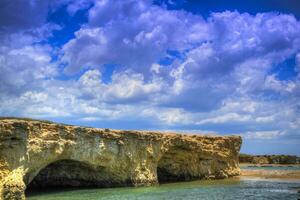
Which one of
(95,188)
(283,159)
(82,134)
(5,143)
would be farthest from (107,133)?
(283,159)

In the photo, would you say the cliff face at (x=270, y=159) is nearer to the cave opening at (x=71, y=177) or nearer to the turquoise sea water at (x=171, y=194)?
the turquoise sea water at (x=171, y=194)

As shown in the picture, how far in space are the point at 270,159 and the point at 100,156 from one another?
81883mm

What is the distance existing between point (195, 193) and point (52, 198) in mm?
10872

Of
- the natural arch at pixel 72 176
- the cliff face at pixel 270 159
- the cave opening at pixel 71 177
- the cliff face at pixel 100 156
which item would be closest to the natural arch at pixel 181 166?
the cliff face at pixel 100 156

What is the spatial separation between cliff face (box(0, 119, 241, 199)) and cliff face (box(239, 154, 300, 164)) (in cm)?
5842

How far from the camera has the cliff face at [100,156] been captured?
27891mm

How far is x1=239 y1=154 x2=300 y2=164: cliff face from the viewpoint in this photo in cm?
10731

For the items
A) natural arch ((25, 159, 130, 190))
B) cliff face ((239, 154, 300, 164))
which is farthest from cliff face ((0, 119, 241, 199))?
cliff face ((239, 154, 300, 164))

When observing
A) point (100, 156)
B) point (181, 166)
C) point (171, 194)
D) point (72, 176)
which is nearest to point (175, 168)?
point (181, 166)

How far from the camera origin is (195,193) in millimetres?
32688

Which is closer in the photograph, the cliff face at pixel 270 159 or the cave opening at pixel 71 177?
the cave opening at pixel 71 177

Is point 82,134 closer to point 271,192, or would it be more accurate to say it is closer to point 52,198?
point 52,198

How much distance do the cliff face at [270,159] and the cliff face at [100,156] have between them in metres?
58.4

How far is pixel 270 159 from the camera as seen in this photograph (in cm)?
10862
